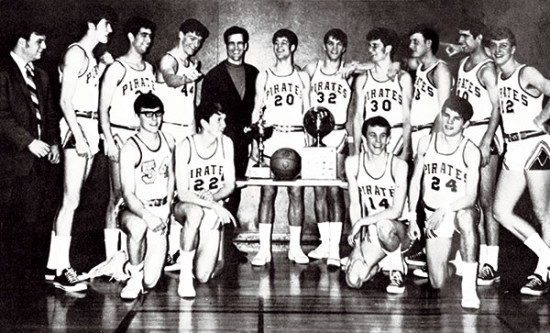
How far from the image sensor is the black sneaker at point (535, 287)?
5.54 m

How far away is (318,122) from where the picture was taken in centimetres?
677

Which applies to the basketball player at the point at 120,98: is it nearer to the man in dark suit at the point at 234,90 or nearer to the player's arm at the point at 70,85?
the player's arm at the point at 70,85

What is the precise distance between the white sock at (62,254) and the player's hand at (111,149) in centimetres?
83

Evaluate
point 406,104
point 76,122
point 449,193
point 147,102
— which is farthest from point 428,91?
point 76,122

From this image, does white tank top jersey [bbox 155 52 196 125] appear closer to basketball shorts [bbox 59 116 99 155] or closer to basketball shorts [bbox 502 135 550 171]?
basketball shorts [bbox 59 116 99 155]

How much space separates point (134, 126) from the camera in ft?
21.2

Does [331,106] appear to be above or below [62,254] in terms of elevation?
above

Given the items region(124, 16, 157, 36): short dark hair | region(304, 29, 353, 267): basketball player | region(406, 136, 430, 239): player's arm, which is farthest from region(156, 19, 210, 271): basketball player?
region(406, 136, 430, 239): player's arm

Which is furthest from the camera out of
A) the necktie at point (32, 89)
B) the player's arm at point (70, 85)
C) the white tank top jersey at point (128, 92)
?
the white tank top jersey at point (128, 92)

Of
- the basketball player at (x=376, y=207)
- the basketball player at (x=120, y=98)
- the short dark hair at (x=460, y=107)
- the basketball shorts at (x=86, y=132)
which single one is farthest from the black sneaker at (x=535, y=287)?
the basketball shorts at (x=86, y=132)

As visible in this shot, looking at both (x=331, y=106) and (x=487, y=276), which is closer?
(x=487, y=276)

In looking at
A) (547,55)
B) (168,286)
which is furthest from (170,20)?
(547,55)

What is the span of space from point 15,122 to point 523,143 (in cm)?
433

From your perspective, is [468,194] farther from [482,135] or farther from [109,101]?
[109,101]
